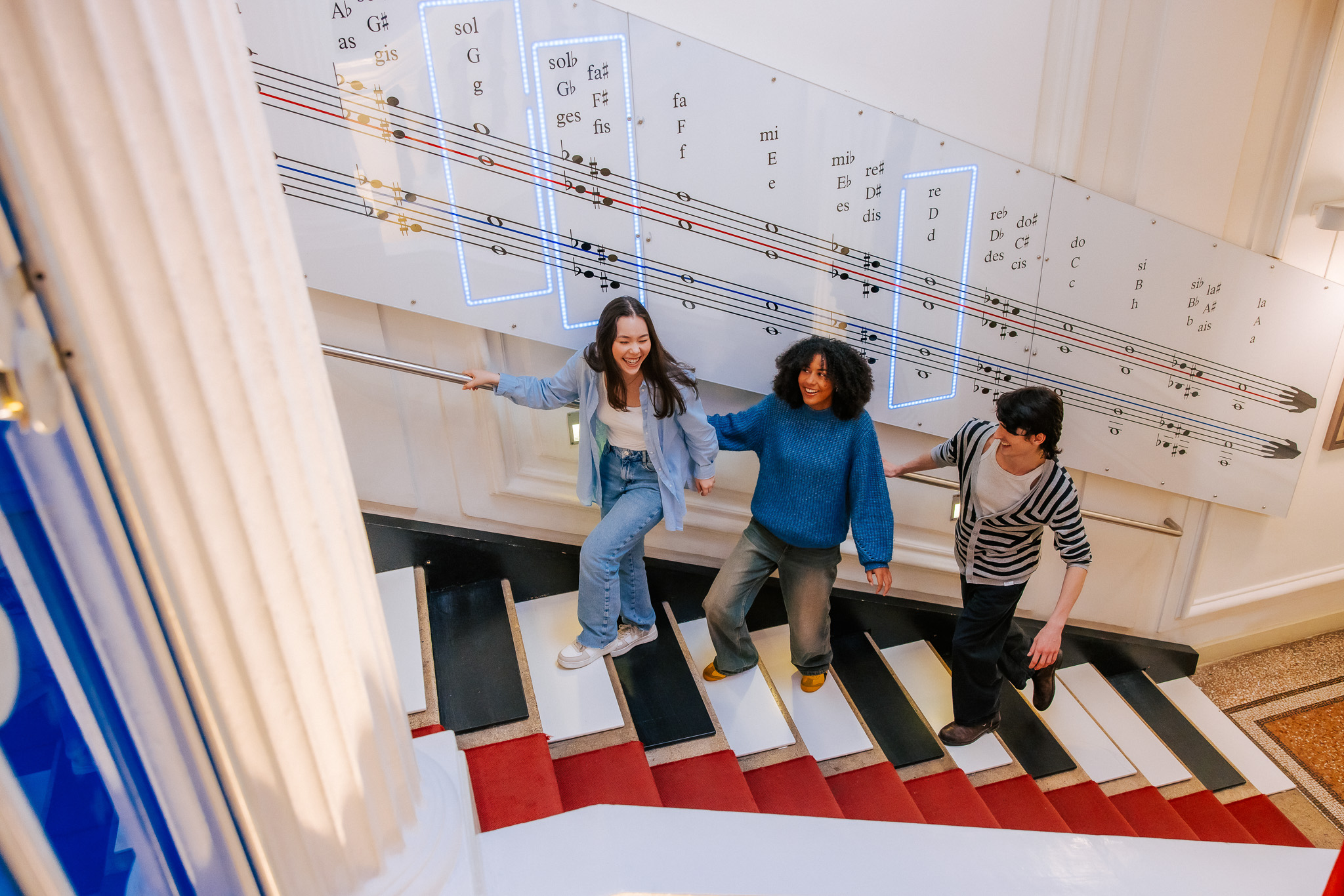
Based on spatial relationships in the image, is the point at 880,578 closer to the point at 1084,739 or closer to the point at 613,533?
the point at 613,533

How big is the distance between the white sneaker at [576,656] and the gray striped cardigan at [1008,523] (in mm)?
1310

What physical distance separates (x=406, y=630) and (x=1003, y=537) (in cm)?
197

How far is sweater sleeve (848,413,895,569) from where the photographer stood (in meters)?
2.59

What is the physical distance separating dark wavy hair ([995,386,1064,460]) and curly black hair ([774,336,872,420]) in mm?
412

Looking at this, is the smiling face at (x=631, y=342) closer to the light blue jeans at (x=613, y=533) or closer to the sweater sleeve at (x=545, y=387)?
the sweater sleeve at (x=545, y=387)

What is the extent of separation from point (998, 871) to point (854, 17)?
233 centimetres

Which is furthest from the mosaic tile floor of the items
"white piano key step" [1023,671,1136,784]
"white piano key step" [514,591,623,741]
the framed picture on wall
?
"white piano key step" [514,591,623,741]

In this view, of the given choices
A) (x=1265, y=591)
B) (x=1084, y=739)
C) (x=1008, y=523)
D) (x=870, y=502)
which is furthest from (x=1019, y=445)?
(x=1265, y=591)

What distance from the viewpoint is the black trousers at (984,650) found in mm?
2891

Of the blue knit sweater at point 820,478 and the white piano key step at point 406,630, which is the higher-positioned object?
the blue knit sweater at point 820,478

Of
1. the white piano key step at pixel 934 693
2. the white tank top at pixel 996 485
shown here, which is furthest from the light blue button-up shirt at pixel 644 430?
the white piano key step at pixel 934 693

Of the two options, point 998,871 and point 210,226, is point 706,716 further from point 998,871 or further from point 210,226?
point 210,226

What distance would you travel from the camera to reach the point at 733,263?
105 inches

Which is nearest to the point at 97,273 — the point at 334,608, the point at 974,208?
the point at 334,608
